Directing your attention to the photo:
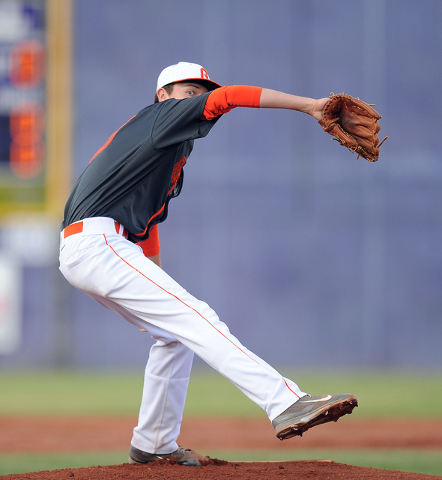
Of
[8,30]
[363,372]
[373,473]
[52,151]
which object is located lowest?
[363,372]

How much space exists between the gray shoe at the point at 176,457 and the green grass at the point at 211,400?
40.3 inches

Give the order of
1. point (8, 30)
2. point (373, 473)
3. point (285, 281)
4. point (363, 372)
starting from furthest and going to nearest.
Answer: point (285, 281), point (363, 372), point (8, 30), point (373, 473)

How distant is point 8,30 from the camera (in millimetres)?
8844

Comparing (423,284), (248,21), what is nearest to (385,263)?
(423,284)

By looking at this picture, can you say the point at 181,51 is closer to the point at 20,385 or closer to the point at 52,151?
the point at 52,151

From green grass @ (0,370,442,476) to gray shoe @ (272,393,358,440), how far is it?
1.69m

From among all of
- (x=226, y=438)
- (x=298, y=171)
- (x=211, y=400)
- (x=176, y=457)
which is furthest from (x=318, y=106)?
(x=298, y=171)

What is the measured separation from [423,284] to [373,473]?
9000 mm

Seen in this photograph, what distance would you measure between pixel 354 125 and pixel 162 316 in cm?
100

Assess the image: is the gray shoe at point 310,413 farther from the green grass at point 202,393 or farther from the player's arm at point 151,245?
the green grass at point 202,393

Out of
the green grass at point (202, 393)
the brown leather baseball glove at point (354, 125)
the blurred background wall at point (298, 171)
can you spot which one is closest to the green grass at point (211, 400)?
the green grass at point (202, 393)

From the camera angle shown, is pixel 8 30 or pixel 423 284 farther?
pixel 423 284

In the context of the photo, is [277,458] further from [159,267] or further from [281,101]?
[281,101]

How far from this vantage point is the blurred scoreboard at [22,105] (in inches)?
343
